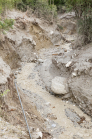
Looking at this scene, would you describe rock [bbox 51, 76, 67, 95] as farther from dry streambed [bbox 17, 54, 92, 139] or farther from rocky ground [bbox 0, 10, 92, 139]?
dry streambed [bbox 17, 54, 92, 139]

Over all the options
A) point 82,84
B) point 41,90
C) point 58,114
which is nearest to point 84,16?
point 82,84

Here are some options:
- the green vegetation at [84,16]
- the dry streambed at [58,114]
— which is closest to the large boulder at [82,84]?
the dry streambed at [58,114]

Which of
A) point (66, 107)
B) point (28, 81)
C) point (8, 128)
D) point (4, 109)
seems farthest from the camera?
point (28, 81)

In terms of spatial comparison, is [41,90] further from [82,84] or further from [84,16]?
[84,16]

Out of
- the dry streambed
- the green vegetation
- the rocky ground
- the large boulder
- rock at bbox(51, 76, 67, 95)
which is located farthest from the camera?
the green vegetation

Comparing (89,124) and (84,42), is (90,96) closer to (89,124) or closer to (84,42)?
(89,124)

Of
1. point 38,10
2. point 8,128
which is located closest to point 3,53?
point 8,128

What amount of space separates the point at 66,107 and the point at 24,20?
10974 millimetres

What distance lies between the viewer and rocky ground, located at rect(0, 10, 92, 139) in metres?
4.64

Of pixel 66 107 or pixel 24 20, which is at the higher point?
pixel 24 20

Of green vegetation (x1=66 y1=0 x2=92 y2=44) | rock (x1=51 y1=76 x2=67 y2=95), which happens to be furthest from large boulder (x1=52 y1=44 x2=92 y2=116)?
green vegetation (x1=66 y1=0 x2=92 y2=44)

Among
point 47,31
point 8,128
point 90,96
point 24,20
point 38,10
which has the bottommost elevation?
point 90,96

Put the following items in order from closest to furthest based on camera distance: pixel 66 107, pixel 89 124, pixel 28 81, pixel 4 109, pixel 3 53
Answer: pixel 4 109 < pixel 89 124 < pixel 66 107 < pixel 28 81 < pixel 3 53

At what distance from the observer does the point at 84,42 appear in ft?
37.9
